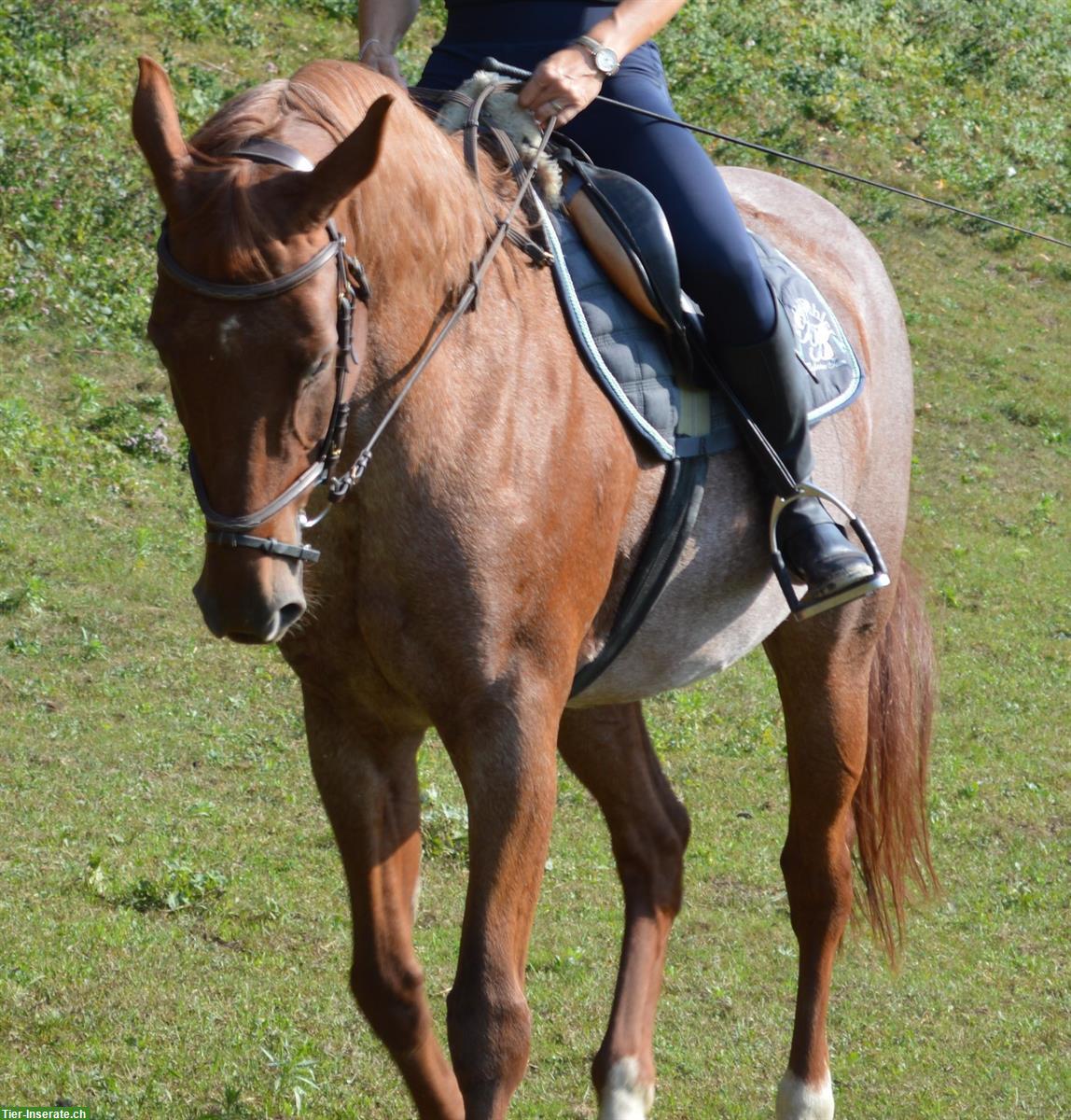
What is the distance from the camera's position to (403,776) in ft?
11.2

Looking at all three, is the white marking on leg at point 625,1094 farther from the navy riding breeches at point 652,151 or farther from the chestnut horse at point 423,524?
the navy riding breeches at point 652,151

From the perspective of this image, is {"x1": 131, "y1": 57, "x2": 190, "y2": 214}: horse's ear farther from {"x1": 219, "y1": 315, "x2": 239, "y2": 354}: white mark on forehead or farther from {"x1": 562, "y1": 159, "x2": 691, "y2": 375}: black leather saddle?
{"x1": 562, "y1": 159, "x2": 691, "y2": 375}: black leather saddle

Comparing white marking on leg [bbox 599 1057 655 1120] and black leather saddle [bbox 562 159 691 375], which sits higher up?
black leather saddle [bbox 562 159 691 375]

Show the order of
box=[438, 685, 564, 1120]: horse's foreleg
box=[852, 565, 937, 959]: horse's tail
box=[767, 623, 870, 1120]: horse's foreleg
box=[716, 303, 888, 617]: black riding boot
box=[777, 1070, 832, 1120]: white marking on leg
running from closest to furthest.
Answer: box=[438, 685, 564, 1120]: horse's foreleg
box=[716, 303, 888, 617]: black riding boot
box=[777, 1070, 832, 1120]: white marking on leg
box=[767, 623, 870, 1120]: horse's foreleg
box=[852, 565, 937, 959]: horse's tail

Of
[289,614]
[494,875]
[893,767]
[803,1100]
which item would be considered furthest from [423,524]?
[893,767]

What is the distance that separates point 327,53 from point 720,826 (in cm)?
1019

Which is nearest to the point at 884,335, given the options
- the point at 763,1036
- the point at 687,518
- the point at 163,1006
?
the point at 687,518

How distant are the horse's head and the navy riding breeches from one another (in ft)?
3.76

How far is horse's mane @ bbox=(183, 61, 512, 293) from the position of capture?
2.54m

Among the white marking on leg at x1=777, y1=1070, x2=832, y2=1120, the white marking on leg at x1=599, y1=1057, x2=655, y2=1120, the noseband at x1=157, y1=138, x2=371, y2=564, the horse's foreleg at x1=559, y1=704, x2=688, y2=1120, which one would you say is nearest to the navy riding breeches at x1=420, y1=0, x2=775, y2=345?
the noseband at x1=157, y1=138, x2=371, y2=564

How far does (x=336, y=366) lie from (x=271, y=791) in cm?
365

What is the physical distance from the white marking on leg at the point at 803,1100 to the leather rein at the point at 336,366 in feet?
7.39

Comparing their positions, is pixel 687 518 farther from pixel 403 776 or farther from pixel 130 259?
pixel 130 259

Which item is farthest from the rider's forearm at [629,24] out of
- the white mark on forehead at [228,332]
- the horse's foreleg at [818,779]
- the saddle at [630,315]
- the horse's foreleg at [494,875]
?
the horse's foreleg at [818,779]
